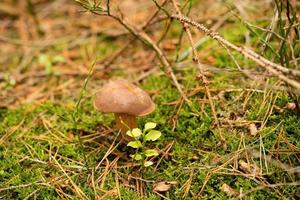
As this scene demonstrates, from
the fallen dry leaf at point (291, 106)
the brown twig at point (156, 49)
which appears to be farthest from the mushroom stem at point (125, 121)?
the fallen dry leaf at point (291, 106)

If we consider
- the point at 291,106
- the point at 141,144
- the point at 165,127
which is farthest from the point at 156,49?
the point at 291,106

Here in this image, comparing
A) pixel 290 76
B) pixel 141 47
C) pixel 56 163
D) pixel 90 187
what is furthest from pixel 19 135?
pixel 290 76

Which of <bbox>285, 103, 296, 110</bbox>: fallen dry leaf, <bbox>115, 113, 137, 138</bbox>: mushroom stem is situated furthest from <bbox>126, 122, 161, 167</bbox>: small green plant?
<bbox>285, 103, 296, 110</bbox>: fallen dry leaf

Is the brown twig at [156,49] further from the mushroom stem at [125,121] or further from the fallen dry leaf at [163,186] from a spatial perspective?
the fallen dry leaf at [163,186]

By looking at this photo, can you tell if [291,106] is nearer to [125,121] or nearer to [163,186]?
[163,186]

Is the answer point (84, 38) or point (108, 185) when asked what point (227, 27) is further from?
point (108, 185)
